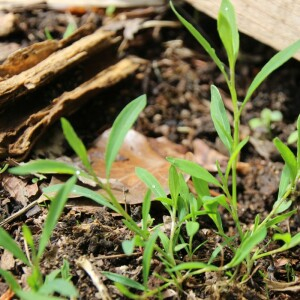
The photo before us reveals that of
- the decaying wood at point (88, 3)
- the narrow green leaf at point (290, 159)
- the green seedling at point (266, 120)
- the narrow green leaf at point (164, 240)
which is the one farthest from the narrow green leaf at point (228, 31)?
the decaying wood at point (88, 3)

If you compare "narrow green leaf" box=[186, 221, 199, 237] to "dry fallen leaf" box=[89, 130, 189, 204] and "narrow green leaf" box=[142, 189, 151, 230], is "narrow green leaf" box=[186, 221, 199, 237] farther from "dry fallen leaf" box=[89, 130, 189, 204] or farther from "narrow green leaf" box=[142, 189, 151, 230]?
"dry fallen leaf" box=[89, 130, 189, 204]

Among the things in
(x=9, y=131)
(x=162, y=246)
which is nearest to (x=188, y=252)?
(x=162, y=246)

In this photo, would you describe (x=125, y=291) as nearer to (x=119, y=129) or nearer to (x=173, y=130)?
(x=119, y=129)

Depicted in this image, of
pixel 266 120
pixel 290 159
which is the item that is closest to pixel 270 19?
pixel 266 120

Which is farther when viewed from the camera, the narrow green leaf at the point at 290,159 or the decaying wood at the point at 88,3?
the decaying wood at the point at 88,3

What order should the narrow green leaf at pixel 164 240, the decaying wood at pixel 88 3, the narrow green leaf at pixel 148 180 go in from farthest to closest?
the decaying wood at pixel 88 3 < the narrow green leaf at pixel 148 180 < the narrow green leaf at pixel 164 240

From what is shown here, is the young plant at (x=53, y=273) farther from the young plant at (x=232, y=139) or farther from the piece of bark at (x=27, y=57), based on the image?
the piece of bark at (x=27, y=57)

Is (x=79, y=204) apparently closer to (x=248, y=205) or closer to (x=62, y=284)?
(x=62, y=284)
